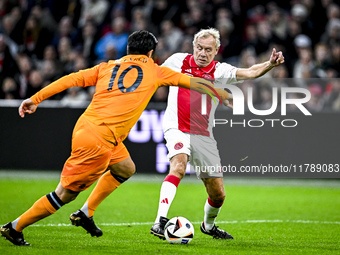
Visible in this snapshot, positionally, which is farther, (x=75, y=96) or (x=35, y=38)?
(x=35, y=38)

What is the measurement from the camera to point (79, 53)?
49.0 ft

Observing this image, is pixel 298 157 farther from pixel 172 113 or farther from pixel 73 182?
pixel 73 182

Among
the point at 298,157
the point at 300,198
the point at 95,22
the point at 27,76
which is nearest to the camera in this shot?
the point at 300,198

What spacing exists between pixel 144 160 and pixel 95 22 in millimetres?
4810

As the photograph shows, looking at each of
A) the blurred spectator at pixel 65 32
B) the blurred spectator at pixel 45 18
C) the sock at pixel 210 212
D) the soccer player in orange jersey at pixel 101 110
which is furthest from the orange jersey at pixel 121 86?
the blurred spectator at pixel 45 18

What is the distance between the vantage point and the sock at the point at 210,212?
694 cm

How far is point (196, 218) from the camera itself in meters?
8.65

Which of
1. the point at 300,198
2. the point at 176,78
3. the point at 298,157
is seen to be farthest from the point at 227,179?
the point at 176,78

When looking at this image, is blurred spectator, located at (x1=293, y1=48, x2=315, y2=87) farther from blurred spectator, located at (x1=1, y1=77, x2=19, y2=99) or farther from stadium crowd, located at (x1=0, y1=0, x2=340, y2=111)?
blurred spectator, located at (x1=1, y1=77, x2=19, y2=99)

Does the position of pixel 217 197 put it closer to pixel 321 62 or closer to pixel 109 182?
pixel 109 182

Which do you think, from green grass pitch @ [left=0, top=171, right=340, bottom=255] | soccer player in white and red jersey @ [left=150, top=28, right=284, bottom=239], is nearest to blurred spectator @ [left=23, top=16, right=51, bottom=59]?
green grass pitch @ [left=0, top=171, right=340, bottom=255]

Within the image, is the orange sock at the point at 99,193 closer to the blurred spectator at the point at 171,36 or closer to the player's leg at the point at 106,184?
the player's leg at the point at 106,184

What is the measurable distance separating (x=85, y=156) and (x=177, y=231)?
127cm

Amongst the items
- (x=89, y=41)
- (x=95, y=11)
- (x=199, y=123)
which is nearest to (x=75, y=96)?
(x=89, y=41)
